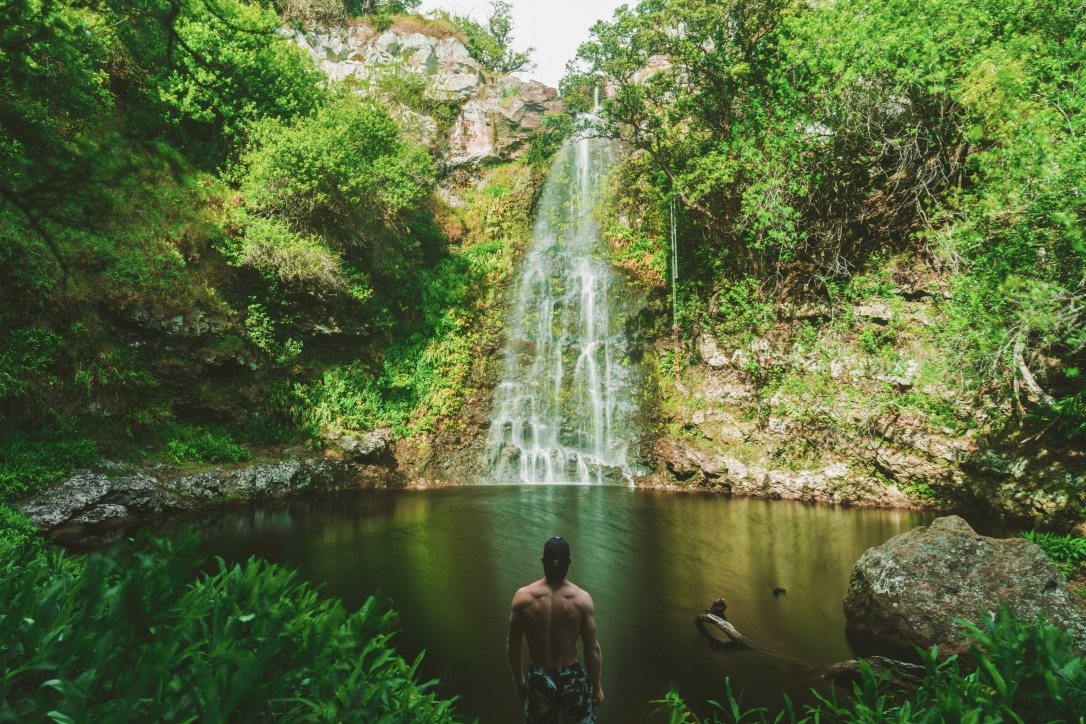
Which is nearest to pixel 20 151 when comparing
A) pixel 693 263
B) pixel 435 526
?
pixel 435 526

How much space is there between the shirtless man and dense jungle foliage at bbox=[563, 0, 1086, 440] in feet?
28.3

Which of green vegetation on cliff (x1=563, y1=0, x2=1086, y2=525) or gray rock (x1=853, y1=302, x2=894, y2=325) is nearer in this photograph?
green vegetation on cliff (x1=563, y1=0, x2=1086, y2=525)

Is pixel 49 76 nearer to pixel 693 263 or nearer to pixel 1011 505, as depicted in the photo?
pixel 1011 505

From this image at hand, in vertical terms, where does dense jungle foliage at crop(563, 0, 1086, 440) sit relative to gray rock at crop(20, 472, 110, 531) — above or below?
above

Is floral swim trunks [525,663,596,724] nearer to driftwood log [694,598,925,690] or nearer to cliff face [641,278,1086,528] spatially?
driftwood log [694,598,925,690]

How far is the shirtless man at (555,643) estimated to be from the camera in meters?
3.90

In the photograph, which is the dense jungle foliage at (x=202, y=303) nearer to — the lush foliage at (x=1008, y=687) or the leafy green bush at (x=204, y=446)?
the leafy green bush at (x=204, y=446)

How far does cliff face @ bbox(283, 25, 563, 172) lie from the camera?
28.6m

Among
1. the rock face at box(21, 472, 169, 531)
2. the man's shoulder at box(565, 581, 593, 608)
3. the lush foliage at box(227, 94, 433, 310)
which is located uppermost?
the lush foliage at box(227, 94, 433, 310)

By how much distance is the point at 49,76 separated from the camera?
4672 millimetres

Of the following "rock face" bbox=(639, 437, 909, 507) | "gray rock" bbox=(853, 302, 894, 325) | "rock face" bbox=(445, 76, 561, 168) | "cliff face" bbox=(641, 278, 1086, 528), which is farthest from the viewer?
"rock face" bbox=(445, 76, 561, 168)

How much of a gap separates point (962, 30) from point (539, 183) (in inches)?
660

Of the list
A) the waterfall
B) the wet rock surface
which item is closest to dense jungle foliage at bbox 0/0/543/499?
the waterfall

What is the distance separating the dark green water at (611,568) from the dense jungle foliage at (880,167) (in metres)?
5.11
